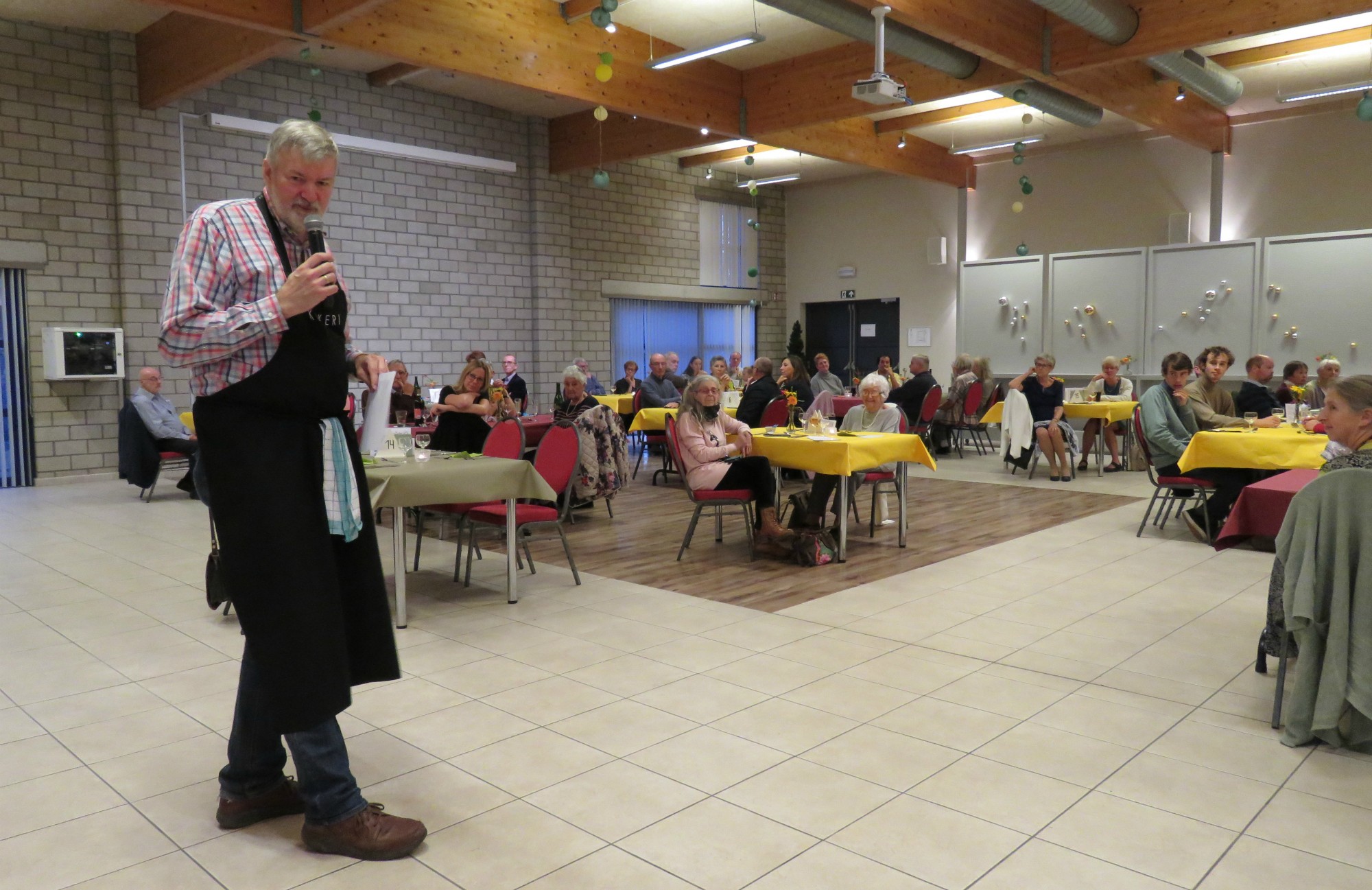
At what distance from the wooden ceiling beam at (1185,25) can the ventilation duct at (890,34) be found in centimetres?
83

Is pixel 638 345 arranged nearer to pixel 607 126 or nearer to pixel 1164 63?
pixel 607 126

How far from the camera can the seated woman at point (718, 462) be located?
18.7 ft

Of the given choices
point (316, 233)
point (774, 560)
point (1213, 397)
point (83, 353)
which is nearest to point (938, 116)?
point (1213, 397)

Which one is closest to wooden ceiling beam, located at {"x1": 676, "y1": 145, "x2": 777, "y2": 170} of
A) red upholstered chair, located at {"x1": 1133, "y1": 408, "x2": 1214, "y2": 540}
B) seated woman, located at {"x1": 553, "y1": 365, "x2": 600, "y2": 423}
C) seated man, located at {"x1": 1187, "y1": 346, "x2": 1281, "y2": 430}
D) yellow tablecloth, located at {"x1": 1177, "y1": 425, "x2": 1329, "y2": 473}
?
seated woman, located at {"x1": 553, "y1": 365, "x2": 600, "y2": 423}

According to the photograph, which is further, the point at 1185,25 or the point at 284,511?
the point at 1185,25

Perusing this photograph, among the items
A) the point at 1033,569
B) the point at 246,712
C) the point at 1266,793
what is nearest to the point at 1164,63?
the point at 1033,569

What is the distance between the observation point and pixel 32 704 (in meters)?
3.41

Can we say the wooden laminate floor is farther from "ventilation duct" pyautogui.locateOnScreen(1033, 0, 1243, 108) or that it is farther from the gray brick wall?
the gray brick wall

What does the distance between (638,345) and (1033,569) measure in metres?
10.1

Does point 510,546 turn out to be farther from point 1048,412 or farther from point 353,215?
point 353,215

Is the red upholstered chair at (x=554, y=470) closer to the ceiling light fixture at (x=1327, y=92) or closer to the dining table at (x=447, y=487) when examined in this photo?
the dining table at (x=447, y=487)

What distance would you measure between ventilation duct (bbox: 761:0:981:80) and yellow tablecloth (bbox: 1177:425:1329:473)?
3.98m

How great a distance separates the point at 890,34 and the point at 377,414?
21.4 ft

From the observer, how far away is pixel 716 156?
14398 mm
